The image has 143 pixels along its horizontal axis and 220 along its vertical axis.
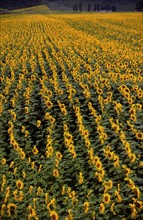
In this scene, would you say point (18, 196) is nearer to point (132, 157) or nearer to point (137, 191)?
point (137, 191)

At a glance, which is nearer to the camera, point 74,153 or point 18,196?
point 18,196

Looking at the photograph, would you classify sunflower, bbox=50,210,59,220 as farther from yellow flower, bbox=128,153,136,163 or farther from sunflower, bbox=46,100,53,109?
sunflower, bbox=46,100,53,109

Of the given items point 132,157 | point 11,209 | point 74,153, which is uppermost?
point 132,157

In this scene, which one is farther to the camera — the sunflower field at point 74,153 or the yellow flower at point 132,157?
the yellow flower at point 132,157

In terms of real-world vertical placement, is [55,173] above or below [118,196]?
below

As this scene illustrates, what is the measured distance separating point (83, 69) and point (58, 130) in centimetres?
500

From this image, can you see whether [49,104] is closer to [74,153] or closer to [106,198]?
[74,153]

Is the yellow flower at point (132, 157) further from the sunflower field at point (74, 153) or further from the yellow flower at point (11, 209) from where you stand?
the yellow flower at point (11, 209)

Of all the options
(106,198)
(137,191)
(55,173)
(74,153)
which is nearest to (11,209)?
(55,173)

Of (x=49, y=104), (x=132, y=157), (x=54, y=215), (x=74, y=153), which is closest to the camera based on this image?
(x=54, y=215)

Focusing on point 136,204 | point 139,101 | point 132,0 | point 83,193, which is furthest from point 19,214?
point 132,0

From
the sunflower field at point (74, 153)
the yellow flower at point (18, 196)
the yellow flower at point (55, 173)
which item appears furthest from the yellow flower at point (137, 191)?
the yellow flower at point (18, 196)

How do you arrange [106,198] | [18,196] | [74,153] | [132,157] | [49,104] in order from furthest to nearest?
[49,104] < [74,153] < [132,157] < [18,196] < [106,198]

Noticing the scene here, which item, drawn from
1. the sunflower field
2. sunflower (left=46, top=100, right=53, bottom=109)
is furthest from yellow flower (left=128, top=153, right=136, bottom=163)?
sunflower (left=46, top=100, right=53, bottom=109)
